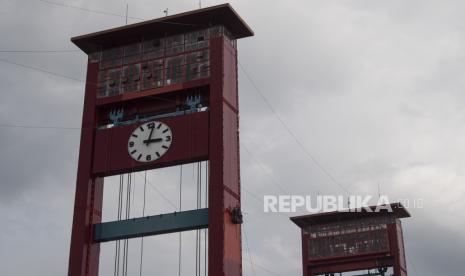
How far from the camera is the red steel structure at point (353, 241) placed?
8238 cm

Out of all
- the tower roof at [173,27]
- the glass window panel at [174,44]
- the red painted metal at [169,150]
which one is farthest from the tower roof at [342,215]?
the red painted metal at [169,150]

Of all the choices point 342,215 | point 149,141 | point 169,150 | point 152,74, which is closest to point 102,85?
point 152,74

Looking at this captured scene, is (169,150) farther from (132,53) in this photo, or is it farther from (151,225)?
(132,53)

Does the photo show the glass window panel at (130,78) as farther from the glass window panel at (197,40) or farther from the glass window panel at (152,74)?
the glass window panel at (197,40)

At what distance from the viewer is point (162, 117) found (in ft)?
158

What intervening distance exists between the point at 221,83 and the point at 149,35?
19.7 feet

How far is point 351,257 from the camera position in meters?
83.8

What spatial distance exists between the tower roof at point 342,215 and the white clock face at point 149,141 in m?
40.0

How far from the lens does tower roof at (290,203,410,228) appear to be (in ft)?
274

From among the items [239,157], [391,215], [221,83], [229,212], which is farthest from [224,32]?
[391,215]

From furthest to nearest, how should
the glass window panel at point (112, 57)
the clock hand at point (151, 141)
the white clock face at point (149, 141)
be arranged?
the glass window panel at point (112, 57), the clock hand at point (151, 141), the white clock face at point (149, 141)

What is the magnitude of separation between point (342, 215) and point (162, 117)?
41.0 m

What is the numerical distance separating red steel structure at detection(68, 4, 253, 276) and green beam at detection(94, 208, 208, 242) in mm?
52

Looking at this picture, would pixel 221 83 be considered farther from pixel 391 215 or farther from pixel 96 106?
pixel 391 215
